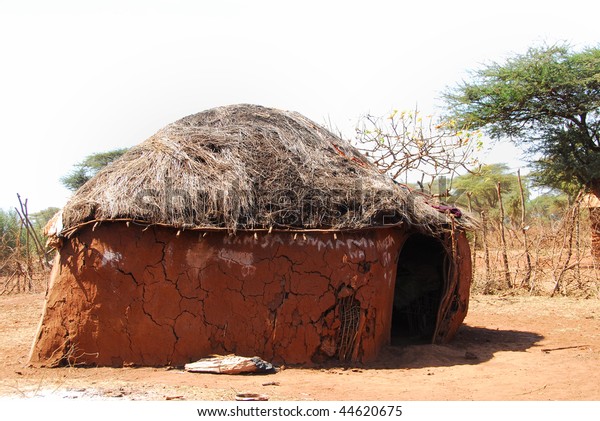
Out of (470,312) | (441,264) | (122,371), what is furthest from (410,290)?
(122,371)

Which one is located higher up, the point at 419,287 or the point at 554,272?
the point at 554,272

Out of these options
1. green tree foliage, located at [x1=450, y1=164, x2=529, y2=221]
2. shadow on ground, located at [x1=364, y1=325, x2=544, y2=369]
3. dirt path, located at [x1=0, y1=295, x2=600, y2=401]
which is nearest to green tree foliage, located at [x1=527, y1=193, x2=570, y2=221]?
green tree foliage, located at [x1=450, y1=164, x2=529, y2=221]

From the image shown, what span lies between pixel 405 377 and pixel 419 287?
9.49 feet

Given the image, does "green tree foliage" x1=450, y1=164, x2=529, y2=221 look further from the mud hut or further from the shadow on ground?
the mud hut

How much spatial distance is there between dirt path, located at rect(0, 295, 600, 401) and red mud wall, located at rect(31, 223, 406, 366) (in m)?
0.29

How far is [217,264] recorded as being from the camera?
6777mm

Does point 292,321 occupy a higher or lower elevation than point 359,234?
lower

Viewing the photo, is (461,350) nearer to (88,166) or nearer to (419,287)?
(419,287)

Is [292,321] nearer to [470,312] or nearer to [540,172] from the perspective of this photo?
[470,312]

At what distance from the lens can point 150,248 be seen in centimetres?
676

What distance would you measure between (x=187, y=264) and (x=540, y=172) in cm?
1377

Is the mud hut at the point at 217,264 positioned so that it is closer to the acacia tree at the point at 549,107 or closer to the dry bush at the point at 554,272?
the dry bush at the point at 554,272

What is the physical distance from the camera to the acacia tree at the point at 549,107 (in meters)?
16.1

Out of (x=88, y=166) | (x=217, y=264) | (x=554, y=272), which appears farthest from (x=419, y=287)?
(x=88, y=166)
